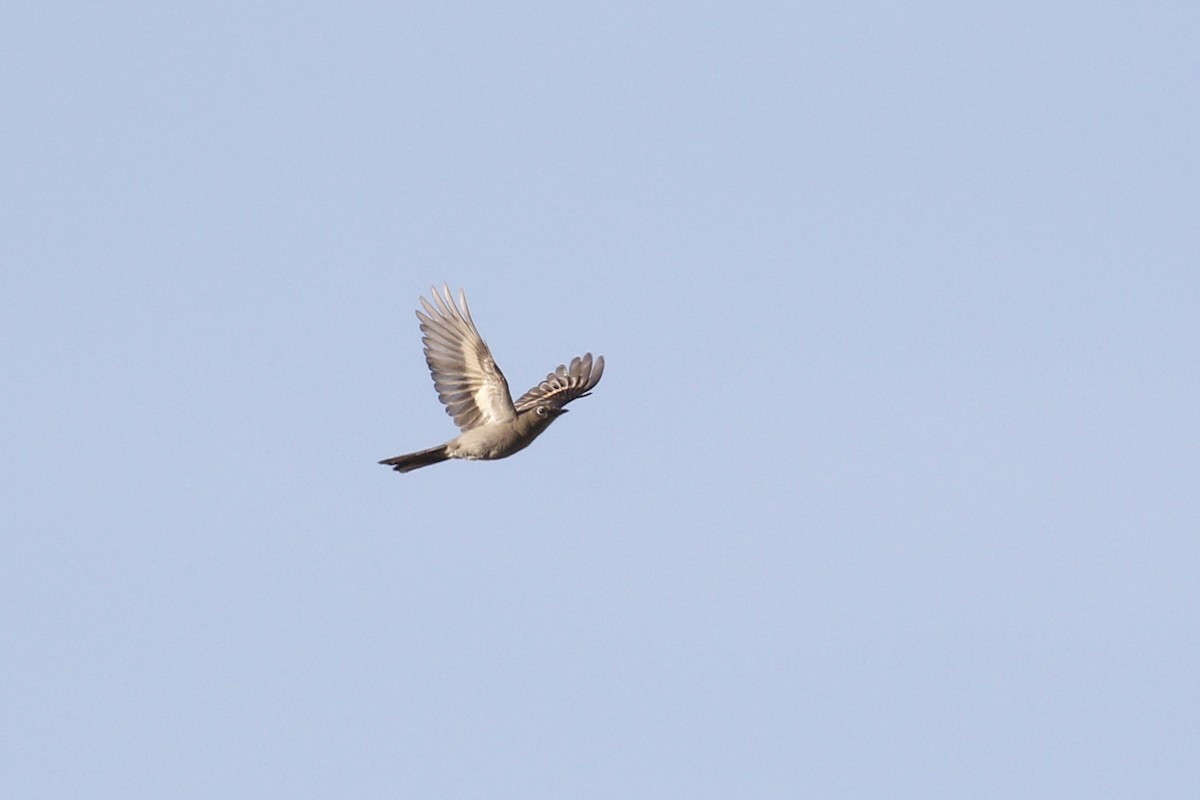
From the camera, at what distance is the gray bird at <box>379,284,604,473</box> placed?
23.2m

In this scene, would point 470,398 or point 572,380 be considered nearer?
point 470,398

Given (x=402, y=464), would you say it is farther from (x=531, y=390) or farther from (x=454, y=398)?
(x=531, y=390)

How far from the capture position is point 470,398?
23844 millimetres

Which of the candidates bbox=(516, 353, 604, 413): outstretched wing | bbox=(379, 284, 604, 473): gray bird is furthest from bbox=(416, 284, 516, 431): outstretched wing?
bbox=(516, 353, 604, 413): outstretched wing

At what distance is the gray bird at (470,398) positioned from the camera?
23250 millimetres

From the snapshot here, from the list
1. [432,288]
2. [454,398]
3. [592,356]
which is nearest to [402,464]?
[454,398]

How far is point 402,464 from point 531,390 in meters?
4.08

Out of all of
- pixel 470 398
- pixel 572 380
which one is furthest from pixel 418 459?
pixel 572 380

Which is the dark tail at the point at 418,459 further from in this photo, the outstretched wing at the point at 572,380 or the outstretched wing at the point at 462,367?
the outstretched wing at the point at 572,380

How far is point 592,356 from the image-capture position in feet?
88.6

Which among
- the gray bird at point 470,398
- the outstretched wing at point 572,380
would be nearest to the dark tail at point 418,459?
the gray bird at point 470,398

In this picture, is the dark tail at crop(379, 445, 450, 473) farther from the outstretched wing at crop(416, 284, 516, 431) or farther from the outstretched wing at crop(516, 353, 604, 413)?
the outstretched wing at crop(516, 353, 604, 413)

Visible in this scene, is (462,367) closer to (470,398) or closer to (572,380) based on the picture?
(470,398)

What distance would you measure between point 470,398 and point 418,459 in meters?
1.15
